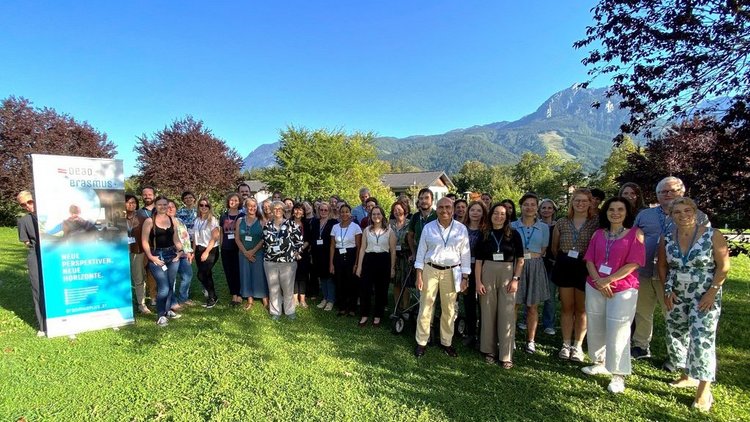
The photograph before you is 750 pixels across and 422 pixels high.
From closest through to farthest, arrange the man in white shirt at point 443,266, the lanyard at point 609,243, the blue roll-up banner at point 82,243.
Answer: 1. the lanyard at point 609,243
2. the man in white shirt at point 443,266
3. the blue roll-up banner at point 82,243

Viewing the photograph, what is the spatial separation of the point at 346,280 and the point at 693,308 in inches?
164

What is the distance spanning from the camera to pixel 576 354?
4250 mm

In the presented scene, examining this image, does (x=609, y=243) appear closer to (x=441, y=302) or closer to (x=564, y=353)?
(x=564, y=353)

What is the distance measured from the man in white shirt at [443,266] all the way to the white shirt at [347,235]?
167cm

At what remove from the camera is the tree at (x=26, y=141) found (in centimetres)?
1948

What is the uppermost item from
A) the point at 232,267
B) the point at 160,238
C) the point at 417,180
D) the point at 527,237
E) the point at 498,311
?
the point at 417,180

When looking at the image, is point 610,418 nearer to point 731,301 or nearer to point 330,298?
point 330,298

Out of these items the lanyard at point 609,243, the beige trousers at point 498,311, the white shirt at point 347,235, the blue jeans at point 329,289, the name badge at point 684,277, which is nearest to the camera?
the name badge at point 684,277

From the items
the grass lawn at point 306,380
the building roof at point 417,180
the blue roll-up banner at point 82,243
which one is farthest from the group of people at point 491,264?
the building roof at point 417,180

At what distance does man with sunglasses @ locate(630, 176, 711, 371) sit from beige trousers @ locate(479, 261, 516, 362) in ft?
4.92

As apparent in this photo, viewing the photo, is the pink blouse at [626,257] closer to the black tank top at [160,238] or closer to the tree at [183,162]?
the black tank top at [160,238]

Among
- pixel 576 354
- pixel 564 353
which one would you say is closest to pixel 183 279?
pixel 564 353

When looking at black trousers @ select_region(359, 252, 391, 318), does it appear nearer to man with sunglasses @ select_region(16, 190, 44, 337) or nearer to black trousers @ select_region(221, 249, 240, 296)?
black trousers @ select_region(221, 249, 240, 296)

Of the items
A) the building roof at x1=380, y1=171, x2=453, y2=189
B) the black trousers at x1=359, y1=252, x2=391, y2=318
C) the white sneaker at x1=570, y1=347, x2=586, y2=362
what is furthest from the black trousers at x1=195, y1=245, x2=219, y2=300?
the building roof at x1=380, y1=171, x2=453, y2=189
